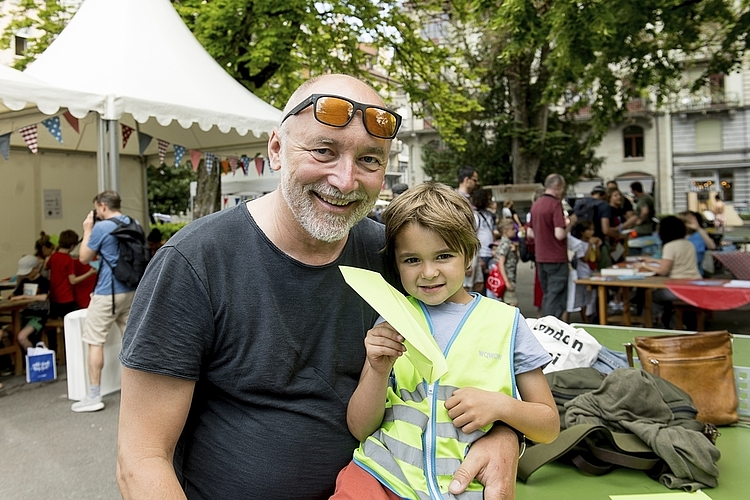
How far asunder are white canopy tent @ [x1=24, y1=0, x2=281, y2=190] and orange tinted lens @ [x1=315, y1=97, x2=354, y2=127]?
5355mm

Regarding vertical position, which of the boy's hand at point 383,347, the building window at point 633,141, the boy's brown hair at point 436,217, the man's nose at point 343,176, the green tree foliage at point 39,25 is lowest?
the boy's hand at point 383,347

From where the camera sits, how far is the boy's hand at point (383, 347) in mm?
1336

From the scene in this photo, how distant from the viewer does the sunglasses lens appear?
4.75 feet

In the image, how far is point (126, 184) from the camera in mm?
11516

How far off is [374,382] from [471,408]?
0.77 ft

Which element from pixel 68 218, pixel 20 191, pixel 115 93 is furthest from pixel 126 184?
pixel 115 93

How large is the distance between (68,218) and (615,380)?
416 inches

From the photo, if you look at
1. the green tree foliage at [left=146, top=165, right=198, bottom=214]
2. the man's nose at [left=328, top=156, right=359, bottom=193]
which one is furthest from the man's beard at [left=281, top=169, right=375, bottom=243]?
the green tree foliage at [left=146, top=165, right=198, bottom=214]

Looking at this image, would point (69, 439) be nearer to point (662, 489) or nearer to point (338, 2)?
point (662, 489)

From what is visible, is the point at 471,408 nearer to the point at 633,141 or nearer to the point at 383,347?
the point at 383,347

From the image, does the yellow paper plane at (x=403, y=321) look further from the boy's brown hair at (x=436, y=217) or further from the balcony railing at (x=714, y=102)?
the balcony railing at (x=714, y=102)

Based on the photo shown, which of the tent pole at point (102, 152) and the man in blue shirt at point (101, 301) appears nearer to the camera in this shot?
the man in blue shirt at point (101, 301)

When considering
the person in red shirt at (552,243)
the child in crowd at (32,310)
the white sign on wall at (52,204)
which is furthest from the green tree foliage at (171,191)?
the person in red shirt at (552,243)

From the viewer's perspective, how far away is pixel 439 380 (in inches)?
58.6
